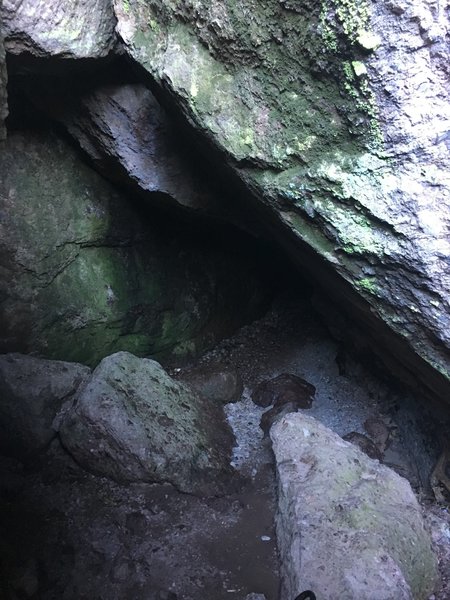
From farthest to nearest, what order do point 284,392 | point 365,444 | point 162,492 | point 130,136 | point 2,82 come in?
point 284,392, point 365,444, point 130,136, point 162,492, point 2,82

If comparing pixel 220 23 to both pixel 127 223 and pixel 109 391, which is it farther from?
pixel 109 391

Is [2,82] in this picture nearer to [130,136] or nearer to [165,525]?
[130,136]

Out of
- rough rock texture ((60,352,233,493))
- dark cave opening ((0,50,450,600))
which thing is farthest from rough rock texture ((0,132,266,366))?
rough rock texture ((60,352,233,493))

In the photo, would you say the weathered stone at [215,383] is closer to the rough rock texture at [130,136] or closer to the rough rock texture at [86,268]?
the rough rock texture at [86,268]

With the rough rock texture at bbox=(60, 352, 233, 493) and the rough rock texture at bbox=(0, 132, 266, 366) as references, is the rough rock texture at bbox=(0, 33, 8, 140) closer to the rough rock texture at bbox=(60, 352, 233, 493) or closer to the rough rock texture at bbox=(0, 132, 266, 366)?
the rough rock texture at bbox=(0, 132, 266, 366)

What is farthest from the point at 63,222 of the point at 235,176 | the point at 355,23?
the point at 355,23

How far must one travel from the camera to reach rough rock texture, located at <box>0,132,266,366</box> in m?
2.51

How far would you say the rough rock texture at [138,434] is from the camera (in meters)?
2.35

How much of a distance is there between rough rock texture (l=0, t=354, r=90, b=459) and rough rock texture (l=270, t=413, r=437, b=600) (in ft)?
3.38

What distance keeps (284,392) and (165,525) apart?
115cm

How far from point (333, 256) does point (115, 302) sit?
4.90ft

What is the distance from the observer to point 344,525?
1.94 m

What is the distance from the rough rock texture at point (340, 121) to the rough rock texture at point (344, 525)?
0.48 m

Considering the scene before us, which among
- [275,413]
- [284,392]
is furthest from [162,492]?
[284,392]
